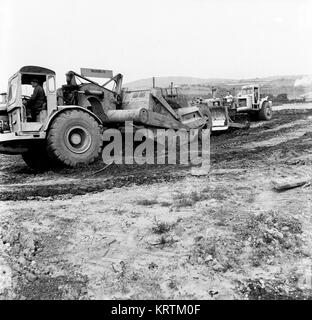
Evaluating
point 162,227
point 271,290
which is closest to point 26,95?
point 162,227

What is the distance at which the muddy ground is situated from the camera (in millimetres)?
3984

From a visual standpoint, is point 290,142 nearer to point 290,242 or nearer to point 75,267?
point 290,242

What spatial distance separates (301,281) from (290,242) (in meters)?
0.68

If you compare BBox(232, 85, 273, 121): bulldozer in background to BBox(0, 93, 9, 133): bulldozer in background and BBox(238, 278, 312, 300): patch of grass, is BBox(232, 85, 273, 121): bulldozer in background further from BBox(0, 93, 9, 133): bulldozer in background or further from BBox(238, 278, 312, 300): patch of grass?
BBox(238, 278, 312, 300): patch of grass

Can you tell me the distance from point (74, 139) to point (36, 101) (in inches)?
40.5

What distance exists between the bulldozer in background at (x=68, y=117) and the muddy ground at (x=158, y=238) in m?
1.15

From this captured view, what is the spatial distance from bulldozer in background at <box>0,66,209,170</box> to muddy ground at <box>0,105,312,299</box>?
1.15m

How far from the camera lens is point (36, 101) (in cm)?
854

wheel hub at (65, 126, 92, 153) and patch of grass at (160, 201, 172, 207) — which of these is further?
wheel hub at (65, 126, 92, 153)

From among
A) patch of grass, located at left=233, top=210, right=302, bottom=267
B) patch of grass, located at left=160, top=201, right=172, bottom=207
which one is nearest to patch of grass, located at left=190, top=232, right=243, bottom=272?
patch of grass, located at left=233, top=210, right=302, bottom=267

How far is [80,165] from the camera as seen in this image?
28.9ft

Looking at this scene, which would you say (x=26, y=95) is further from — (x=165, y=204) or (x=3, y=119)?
(x=165, y=204)
